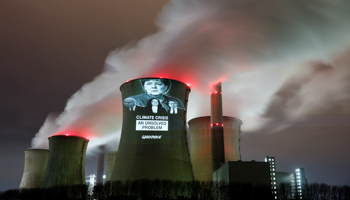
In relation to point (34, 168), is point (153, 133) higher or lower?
higher

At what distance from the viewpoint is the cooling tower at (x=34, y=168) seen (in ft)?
107

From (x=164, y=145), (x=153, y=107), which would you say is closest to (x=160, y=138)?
(x=164, y=145)

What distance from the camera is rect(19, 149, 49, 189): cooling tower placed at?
32.7m

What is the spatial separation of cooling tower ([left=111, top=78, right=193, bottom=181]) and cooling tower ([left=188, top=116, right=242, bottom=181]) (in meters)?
4.64

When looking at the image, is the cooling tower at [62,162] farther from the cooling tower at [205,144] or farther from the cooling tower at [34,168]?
the cooling tower at [205,144]

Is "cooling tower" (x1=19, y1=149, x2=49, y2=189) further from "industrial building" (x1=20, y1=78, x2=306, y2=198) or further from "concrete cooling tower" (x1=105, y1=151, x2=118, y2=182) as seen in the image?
"concrete cooling tower" (x1=105, y1=151, x2=118, y2=182)

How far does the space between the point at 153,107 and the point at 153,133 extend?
1.78 m

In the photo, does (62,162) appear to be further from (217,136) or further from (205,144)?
(217,136)

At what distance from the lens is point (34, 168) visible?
33000 mm

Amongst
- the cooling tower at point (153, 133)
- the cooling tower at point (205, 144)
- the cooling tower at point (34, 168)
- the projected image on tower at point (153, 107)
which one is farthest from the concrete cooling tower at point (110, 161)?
the projected image on tower at point (153, 107)

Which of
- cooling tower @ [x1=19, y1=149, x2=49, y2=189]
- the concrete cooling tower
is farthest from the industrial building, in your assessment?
the concrete cooling tower

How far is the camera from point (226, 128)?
27.8 m

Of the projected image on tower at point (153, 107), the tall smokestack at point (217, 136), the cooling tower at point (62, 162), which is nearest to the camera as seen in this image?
the projected image on tower at point (153, 107)

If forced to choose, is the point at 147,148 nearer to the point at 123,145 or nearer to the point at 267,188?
the point at 123,145
